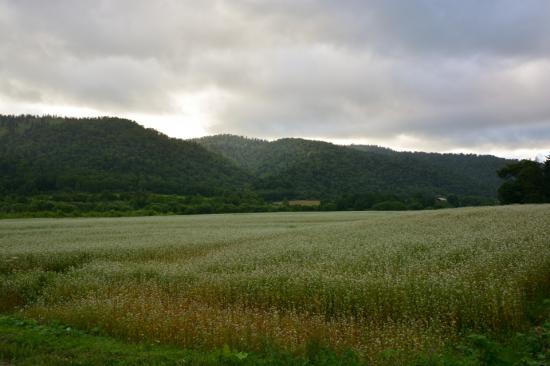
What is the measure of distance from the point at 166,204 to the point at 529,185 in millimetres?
62852

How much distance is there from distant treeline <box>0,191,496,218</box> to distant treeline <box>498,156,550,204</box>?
17.6 metres

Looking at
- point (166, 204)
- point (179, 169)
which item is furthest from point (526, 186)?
point (179, 169)

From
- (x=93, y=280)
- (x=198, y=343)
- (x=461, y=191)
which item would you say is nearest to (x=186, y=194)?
(x=461, y=191)

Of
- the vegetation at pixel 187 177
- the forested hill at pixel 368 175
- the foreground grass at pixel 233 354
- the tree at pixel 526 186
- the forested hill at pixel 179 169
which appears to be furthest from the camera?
the forested hill at pixel 368 175

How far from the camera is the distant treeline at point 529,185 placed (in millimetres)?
57281

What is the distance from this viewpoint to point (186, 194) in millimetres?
98812

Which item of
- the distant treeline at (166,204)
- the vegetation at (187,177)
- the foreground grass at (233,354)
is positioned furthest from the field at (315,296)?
the vegetation at (187,177)

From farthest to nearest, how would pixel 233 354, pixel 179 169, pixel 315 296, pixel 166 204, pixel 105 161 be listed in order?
pixel 179 169 → pixel 105 161 → pixel 166 204 → pixel 315 296 → pixel 233 354

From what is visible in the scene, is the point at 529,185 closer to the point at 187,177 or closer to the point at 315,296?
the point at 315,296

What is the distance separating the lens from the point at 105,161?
110m

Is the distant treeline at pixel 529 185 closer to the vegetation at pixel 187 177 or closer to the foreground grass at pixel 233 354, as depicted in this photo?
the vegetation at pixel 187 177

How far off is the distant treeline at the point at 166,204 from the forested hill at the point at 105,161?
25.6 ft

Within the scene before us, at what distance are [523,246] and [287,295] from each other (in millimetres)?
8091

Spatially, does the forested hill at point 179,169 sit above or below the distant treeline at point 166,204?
above
